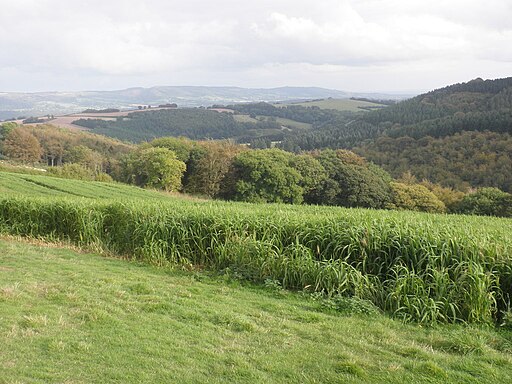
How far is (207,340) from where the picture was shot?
5.34 metres

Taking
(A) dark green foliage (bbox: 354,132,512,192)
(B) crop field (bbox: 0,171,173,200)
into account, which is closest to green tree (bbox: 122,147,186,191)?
(B) crop field (bbox: 0,171,173,200)

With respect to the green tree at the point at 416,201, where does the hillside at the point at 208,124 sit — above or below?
above

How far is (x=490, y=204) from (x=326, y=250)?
48.6 meters

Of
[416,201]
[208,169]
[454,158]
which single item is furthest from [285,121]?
[208,169]

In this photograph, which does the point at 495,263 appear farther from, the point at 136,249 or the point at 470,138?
the point at 470,138

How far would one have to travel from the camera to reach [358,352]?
5270mm

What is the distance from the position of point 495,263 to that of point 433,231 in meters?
1.47

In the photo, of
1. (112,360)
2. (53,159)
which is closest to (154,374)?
(112,360)

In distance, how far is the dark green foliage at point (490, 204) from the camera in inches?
1964

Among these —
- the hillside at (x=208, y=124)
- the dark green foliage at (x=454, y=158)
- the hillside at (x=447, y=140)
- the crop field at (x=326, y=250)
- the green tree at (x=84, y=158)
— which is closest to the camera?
the crop field at (x=326, y=250)

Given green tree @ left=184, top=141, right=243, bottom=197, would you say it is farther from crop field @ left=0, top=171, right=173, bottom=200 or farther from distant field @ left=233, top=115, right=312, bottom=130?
distant field @ left=233, top=115, right=312, bottom=130

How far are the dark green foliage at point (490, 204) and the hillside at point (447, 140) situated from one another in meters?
24.6

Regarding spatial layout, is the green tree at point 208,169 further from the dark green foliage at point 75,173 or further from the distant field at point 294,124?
the distant field at point 294,124

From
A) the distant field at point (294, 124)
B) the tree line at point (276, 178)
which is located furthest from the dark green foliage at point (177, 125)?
the tree line at point (276, 178)
